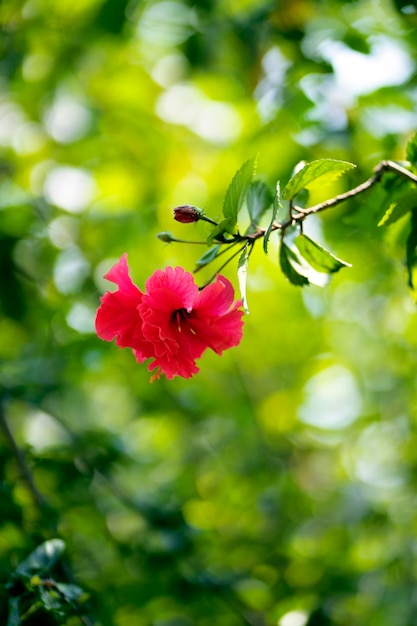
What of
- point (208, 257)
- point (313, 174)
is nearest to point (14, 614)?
point (208, 257)

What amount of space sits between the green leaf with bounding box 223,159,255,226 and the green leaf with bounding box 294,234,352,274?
0.40 ft

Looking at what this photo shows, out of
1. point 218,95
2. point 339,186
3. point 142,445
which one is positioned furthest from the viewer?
point 142,445

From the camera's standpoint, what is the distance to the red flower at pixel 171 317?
881mm

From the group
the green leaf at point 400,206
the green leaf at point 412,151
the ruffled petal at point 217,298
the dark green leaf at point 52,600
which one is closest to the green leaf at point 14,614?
the dark green leaf at point 52,600

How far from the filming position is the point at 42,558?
1146mm

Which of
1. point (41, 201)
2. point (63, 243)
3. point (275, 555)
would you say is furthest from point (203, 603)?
point (41, 201)

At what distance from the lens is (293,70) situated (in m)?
1.77

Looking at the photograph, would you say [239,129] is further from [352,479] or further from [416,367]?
[352,479]

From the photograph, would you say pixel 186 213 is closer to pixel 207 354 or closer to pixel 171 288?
pixel 171 288

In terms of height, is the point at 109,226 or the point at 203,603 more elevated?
the point at 109,226

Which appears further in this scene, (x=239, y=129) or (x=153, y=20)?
(x=153, y=20)

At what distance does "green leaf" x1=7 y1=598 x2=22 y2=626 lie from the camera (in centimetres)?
98

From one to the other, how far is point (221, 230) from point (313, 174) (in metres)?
0.14

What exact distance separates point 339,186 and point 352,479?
1475 millimetres
